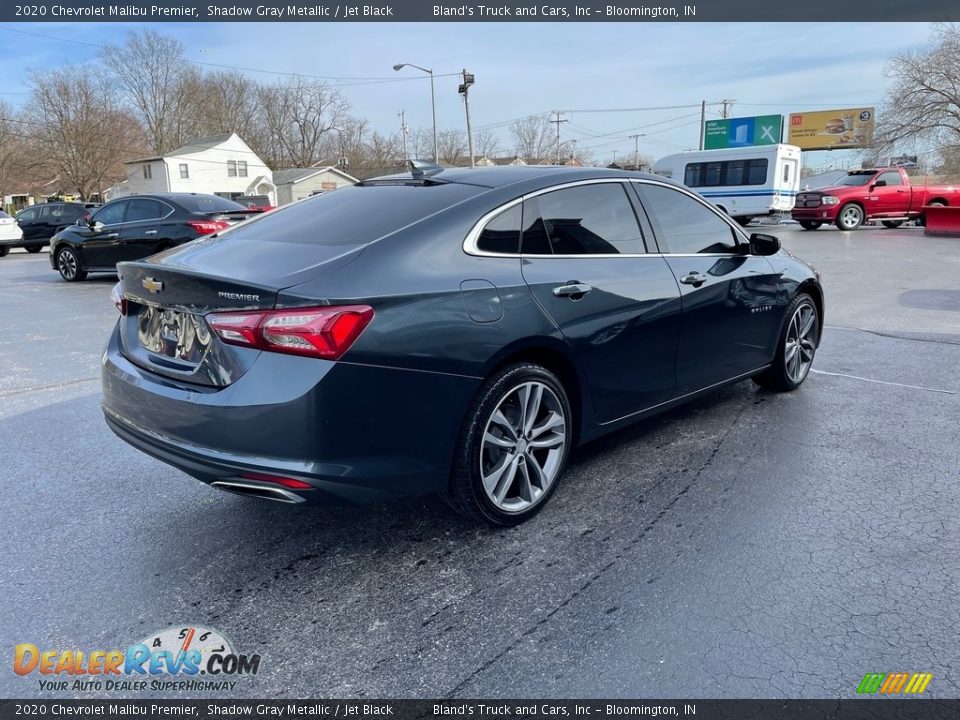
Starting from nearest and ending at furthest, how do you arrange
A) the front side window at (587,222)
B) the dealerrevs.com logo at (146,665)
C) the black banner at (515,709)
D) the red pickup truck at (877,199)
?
the black banner at (515,709) → the dealerrevs.com logo at (146,665) → the front side window at (587,222) → the red pickup truck at (877,199)

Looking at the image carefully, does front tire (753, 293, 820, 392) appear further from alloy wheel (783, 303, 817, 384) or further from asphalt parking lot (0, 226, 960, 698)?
asphalt parking lot (0, 226, 960, 698)

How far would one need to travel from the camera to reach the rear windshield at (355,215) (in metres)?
3.18

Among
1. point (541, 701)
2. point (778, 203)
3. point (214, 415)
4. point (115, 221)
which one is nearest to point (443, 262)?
point (214, 415)

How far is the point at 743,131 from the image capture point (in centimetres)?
5934

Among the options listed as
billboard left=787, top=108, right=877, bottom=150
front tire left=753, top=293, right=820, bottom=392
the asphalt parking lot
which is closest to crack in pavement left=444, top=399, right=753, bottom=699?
the asphalt parking lot

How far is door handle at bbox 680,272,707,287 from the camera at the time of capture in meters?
4.14

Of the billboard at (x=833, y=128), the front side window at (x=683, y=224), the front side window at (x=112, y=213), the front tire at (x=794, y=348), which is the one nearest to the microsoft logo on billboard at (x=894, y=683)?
the front side window at (x=683, y=224)

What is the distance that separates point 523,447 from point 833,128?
80.7 m

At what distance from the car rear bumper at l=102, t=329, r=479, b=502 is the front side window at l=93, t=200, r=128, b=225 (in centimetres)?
1083

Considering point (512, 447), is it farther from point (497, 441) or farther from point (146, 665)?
point (146, 665)

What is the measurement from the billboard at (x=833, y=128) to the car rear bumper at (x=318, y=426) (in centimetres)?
7794

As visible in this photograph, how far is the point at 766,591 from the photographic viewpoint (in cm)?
279

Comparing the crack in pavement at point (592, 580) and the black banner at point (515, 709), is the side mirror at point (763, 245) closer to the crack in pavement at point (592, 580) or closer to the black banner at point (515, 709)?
the crack in pavement at point (592, 580)

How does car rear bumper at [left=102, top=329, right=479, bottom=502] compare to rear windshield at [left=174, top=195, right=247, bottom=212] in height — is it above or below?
below
